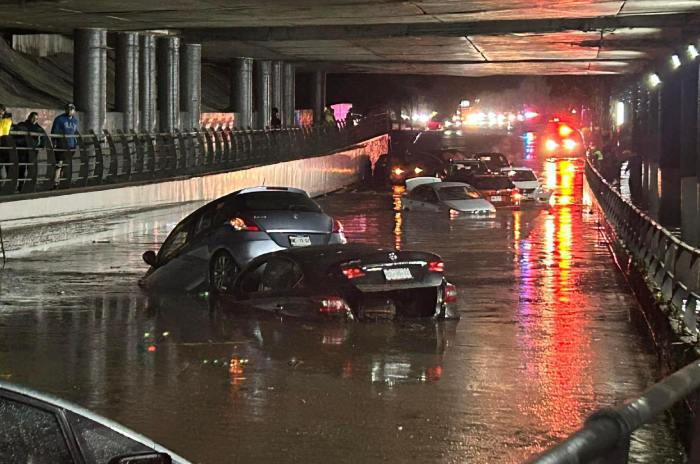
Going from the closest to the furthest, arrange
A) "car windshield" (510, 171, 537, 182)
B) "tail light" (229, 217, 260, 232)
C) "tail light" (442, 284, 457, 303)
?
"tail light" (442, 284, 457, 303) < "tail light" (229, 217, 260, 232) < "car windshield" (510, 171, 537, 182)

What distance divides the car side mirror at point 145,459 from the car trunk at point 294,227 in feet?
45.4

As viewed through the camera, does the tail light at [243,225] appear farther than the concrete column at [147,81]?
No

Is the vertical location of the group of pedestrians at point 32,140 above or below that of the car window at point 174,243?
above

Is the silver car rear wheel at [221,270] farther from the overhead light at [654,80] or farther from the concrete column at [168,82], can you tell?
the overhead light at [654,80]

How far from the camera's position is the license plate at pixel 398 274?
14.3 metres

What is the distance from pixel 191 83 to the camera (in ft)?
134

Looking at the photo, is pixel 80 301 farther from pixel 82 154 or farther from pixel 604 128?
pixel 604 128

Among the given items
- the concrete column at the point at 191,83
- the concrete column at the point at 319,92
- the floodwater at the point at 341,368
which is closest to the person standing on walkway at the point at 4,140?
the floodwater at the point at 341,368

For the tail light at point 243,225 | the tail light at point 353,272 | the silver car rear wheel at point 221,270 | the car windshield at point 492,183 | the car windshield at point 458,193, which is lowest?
the silver car rear wheel at point 221,270

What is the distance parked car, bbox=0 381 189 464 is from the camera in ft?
12.9

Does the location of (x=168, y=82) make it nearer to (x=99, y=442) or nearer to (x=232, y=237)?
(x=232, y=237)

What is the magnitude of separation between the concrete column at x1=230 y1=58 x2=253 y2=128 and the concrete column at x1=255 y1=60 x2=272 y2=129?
1.61 meters

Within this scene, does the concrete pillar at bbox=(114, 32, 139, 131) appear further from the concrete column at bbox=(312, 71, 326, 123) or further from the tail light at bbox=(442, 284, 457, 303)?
the concrete column at bbox=(312, 71, 326, 123)

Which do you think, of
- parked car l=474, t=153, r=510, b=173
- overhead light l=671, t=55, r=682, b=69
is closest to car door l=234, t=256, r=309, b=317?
overhead light l=671, t=55, r=682, b=69
